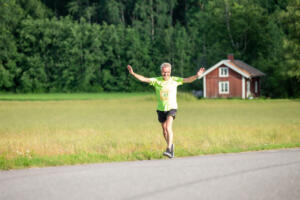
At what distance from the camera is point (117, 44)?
7456 cm

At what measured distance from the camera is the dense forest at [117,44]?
64.8 meters

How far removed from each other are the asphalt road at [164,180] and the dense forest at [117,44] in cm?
5205

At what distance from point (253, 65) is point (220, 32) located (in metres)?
8.35

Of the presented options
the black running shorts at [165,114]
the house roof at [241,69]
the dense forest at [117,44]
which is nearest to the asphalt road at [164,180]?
the black running shorts at [165,114]

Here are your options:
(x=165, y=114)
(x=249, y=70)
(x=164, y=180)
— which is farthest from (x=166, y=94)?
(x=249, y=70)

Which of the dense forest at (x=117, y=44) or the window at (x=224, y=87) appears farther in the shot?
the dense forest at (x=117, y=44)

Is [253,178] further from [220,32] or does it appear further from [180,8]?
[180,8]

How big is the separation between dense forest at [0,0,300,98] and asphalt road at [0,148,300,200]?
2049 inches

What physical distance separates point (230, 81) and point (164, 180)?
48.9m

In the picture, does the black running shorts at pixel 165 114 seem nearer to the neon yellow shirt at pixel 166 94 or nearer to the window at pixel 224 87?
the neon yellow shirt at pixel 166 94

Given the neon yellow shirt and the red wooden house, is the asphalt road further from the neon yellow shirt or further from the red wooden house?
the red wooden house

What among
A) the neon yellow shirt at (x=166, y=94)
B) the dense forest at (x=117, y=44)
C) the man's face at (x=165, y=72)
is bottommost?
the neon yellow shirt at (x=166, y=94)

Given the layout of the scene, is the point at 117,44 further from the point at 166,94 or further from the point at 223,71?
the point at 166,94

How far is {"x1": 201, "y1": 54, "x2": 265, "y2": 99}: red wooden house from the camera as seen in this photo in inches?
2140
